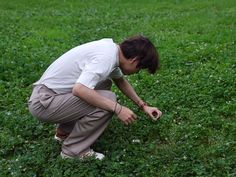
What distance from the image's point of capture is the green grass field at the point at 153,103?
481 cm

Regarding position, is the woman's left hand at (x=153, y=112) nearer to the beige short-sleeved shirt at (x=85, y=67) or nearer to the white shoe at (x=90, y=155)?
the beige short-sleeved shirt at (x=85, y=67)

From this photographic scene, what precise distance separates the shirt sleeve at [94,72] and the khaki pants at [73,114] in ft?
1.07

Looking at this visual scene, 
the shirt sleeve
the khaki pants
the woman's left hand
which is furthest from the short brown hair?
the woman's left hand

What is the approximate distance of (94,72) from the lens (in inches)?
175

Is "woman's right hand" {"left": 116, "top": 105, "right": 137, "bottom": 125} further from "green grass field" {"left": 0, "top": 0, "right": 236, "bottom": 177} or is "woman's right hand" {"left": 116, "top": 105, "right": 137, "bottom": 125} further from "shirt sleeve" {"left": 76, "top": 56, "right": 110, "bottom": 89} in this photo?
"green grass field" {"left": 0, "top": 0, "right": 236, "bottom": 177}

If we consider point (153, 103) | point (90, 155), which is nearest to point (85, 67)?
point (90, 155)

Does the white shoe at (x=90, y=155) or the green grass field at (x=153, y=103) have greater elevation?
the white shoe at (x=90, y=155)

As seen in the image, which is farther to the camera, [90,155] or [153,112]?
[153,112]

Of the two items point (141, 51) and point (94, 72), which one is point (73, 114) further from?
point (141, 51)

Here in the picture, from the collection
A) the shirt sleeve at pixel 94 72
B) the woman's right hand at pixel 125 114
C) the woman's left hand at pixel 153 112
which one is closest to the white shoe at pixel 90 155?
the woman's right hand at pixel 125 114

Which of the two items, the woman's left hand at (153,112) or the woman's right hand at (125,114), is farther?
the woman's left hand at (153,112)

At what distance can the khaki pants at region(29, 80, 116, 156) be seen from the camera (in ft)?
15.6

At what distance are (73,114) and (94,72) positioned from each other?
0.58m

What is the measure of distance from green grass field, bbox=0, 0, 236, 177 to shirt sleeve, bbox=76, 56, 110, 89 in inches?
33.5
